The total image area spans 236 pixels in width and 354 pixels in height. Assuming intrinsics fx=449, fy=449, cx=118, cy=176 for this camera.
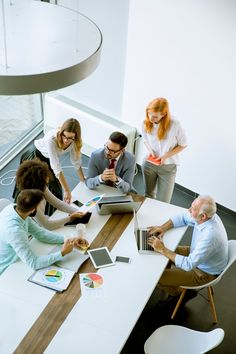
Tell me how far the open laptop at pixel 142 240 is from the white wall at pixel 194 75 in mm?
1622

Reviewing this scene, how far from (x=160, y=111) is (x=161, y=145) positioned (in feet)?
1.37

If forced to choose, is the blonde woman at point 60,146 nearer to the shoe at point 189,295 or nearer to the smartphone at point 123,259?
the smartphone at point 123,259

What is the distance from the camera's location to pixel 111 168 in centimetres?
410

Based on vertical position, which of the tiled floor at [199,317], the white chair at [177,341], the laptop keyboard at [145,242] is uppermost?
the laptop keyboard at [145,242]

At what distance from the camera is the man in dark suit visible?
3.92m

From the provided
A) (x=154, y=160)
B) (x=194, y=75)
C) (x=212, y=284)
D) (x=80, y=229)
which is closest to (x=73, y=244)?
(x=80, y=229)

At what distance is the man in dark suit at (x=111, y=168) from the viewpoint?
392 centimetres

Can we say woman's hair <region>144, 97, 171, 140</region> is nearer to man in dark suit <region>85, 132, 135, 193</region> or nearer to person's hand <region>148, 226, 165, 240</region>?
man in dark suit <region>85, 132, 135, 193</region>

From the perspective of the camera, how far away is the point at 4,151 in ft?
19.1

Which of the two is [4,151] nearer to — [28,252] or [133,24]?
[133,24]

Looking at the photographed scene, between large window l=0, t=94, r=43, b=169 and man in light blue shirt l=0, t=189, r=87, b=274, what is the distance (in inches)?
104

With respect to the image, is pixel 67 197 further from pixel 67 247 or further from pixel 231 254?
pixel 231 254

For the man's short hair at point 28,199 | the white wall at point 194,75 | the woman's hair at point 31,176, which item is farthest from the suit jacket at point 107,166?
the white wall at point 194,75

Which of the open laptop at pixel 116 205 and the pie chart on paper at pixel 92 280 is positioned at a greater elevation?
the open laptop at pixel 116 205
